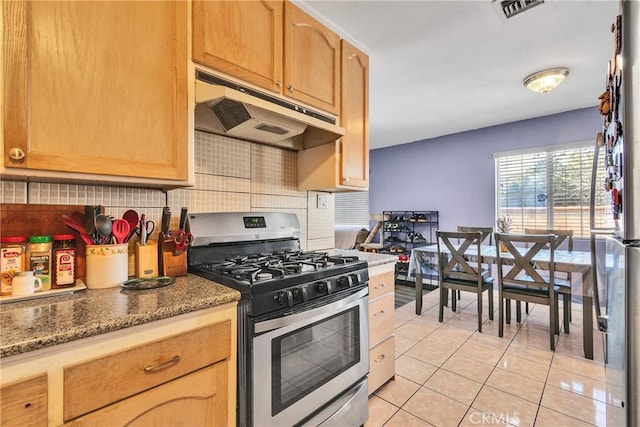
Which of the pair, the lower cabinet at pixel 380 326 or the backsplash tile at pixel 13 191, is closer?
the backsplash tile at pixel 13 191

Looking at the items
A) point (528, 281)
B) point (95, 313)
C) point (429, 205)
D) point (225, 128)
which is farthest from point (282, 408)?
point (429, 205)

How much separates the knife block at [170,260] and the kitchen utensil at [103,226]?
0.70ft

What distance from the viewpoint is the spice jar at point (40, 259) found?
1.09m

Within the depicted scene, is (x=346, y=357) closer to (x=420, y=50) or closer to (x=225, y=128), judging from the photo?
(x=225, y=128)

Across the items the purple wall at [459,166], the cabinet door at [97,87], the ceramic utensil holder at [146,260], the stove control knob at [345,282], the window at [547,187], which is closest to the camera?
the cabinet door at [97,87]


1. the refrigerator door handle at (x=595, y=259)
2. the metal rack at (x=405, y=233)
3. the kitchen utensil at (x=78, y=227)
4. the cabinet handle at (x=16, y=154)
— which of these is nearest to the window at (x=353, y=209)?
the metal rack at (x=405, y=233)

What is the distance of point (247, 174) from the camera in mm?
1825

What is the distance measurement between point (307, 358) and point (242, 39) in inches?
60.5

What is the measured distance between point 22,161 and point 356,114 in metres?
1.77

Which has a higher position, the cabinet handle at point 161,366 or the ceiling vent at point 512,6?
the ceiling vent at point 512,6

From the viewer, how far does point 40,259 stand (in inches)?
43.2

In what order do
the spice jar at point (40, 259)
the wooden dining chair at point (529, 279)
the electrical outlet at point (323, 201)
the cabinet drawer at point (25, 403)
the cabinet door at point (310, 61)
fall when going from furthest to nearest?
the wooden dining chair at point (529, 279) < the electrical outlet at point (323, 201) < the cabinet door at point (310, 61) < the spice jar at point (40, 259) < the cabinet drawer at point (25, 403)

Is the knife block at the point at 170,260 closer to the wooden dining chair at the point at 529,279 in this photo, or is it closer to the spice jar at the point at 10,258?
the spice jar at the point at 10,258

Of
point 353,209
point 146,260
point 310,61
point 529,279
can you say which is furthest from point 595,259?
point 353,209
